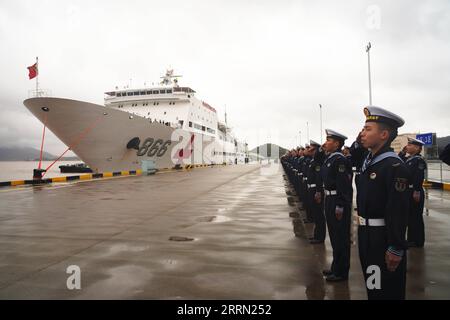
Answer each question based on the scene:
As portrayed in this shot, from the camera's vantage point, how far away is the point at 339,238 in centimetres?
379

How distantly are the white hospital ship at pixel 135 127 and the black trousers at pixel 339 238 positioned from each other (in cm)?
1598

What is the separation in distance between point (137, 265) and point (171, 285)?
34.2 inches

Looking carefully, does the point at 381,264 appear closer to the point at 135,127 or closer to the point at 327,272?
the point at 327,272

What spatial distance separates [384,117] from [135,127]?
746 inches

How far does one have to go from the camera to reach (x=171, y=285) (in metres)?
3.46

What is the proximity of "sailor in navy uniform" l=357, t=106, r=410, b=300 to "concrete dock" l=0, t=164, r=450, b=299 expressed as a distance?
81 centimetres

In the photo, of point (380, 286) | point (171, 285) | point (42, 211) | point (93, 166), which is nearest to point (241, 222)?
point (171, 285)

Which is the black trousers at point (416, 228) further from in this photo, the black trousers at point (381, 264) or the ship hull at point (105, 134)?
the ship hull at point (105, 134)

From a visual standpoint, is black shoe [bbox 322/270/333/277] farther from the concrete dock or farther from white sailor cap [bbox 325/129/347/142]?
white sailor cap [bbox 325/129/347/142]

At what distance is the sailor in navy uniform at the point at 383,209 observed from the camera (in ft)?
7.81

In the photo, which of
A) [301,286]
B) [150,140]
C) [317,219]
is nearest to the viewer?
[301,286]

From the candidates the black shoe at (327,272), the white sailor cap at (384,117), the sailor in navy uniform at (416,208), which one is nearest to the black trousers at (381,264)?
the white sailor cap at (384,117)

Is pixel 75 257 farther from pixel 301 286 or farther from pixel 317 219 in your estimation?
pixel 317 219

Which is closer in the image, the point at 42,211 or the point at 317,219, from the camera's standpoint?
the point at 317,219
